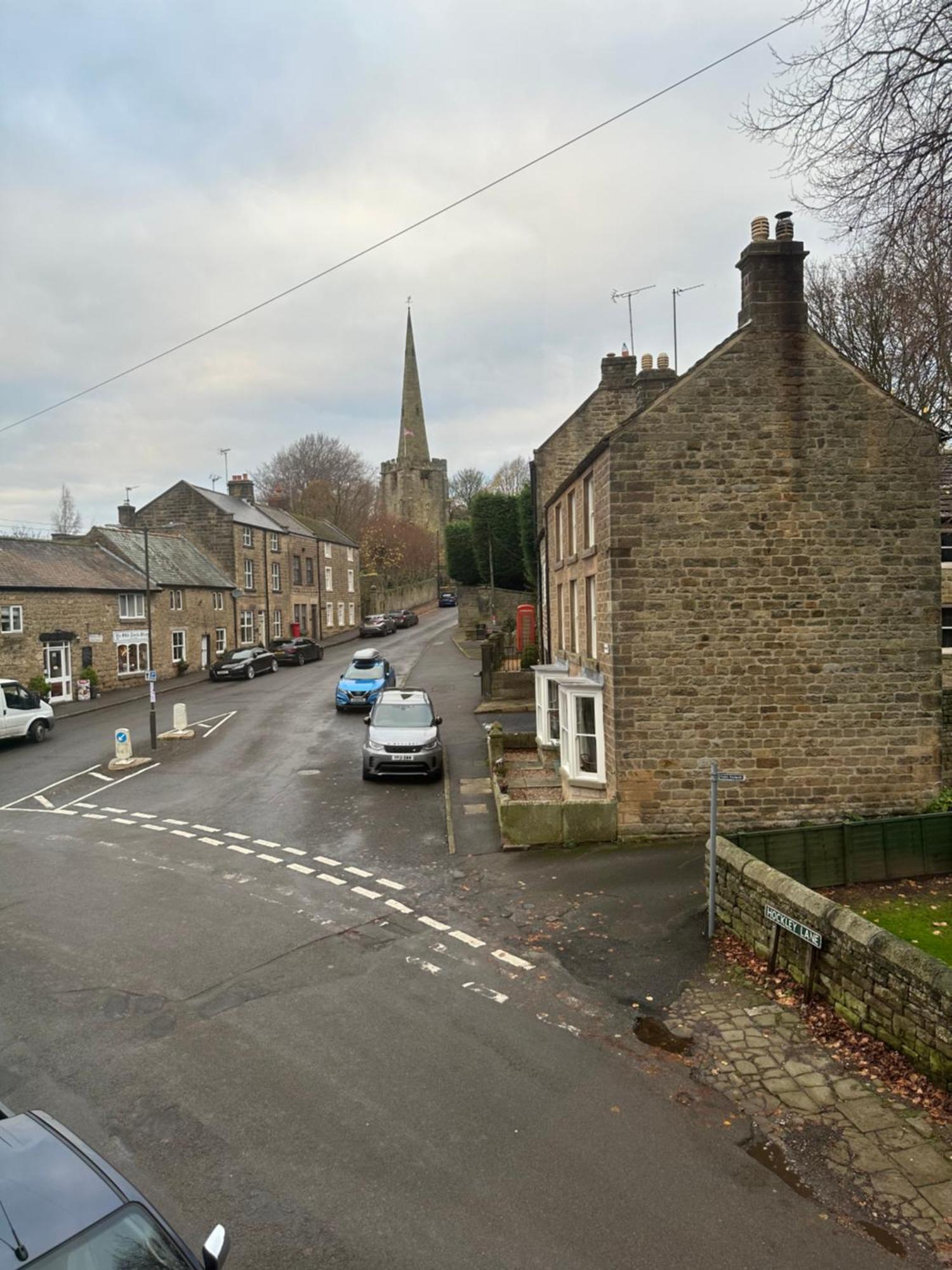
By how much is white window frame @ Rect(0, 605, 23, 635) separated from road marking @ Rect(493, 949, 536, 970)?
2534 centimetres

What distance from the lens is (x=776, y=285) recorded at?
13.1 metres

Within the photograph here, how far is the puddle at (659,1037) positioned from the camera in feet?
23.2

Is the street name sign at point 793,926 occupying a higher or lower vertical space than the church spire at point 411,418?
lower

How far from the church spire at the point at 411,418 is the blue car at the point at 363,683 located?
72057 millimetres

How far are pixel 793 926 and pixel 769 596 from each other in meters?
6.83

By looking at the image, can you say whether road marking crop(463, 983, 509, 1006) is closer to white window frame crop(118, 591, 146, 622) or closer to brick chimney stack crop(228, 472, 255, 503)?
white window frame crop(118, 591, 146, 622)

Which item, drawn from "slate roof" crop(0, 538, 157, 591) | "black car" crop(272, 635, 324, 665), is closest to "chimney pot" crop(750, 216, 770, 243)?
"slate roof" crop(0, 538, 157, 591)

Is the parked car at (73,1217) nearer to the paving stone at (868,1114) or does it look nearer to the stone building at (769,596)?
the paving stone at (868,1114)

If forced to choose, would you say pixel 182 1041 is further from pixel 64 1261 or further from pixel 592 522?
pixel 592 522

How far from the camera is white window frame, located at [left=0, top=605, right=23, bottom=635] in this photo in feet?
92.0

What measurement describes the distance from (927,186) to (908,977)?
762cm

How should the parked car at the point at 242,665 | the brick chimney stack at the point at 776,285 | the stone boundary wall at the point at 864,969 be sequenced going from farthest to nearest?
1. the parked car at the point at 242,665
2. the brick chimney stack at the point at 776,285
3. the stone boundary wall at the point at 864,969

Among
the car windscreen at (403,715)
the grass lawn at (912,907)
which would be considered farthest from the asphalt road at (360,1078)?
the car windscreen at (403,715)

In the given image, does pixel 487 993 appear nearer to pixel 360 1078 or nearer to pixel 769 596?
pixel 360 1078
